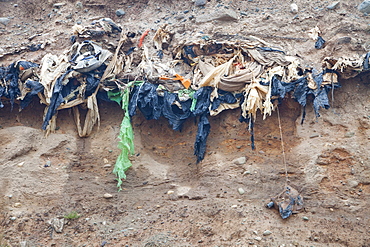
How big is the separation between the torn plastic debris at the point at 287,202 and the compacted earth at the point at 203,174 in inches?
3.5

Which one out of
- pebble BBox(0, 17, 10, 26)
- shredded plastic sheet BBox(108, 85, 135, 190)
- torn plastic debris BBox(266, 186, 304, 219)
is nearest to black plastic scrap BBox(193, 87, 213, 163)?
shredded plastic sheet BBox(108, 85, 135, 190)

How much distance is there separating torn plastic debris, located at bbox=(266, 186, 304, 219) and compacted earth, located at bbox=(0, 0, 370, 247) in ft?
0.29

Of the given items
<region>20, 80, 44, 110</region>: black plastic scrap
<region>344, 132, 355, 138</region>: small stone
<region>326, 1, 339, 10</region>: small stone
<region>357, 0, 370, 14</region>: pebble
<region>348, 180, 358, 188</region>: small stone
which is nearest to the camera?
<region>348, 180, 358, 188</region>: small stone

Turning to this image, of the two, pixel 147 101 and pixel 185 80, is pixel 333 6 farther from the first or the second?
pixel 147 101

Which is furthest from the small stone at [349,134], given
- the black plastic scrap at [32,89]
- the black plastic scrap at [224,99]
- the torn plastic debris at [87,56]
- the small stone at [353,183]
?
the black plastic scrap at [32,89]

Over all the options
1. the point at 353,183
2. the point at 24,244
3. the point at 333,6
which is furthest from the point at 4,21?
the point at 353,183

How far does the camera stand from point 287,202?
561cm

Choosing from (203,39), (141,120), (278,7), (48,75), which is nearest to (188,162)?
(141,120)

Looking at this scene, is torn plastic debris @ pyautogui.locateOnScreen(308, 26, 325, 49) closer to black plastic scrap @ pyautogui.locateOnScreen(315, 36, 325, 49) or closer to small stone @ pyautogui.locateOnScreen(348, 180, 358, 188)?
black plastic scrap @ pyautogui.locateOnScreen(315, 36, 325, 49)

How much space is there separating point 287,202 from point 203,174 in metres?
1.29

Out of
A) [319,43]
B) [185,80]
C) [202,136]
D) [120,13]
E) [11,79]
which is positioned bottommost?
[202,136]

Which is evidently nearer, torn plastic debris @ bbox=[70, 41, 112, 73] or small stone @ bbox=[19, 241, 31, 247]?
small stone @ bbox=[19, 241, 31, 247]

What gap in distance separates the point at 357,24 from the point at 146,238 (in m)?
4.92

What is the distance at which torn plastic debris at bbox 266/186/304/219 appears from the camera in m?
5.53
